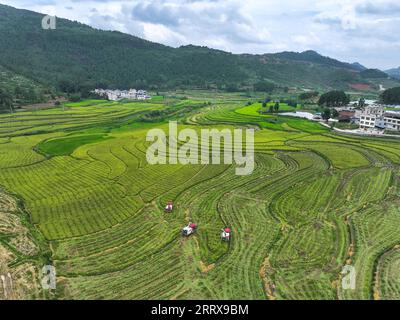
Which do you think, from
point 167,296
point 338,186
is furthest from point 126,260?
point 338,186

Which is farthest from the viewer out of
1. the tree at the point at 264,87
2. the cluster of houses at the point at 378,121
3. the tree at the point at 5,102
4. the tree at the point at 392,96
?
the tree at the point at 264,87

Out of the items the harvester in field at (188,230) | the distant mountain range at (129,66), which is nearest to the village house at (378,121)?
the harvester in field at (188,230)

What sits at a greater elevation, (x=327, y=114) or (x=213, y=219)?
(x=327, y=114)

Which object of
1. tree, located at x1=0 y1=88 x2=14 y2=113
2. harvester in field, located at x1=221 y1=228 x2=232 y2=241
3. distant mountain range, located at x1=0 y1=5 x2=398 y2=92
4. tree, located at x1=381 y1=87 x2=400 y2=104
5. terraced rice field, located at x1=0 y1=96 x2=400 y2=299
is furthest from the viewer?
distant mountain range, located at x1=0 y1=5 x2=398 y2=92

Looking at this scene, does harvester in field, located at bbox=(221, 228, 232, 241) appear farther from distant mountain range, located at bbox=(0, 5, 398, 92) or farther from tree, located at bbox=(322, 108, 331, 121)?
distant mountain range, located at bbox=(0, 5, 398, 92)

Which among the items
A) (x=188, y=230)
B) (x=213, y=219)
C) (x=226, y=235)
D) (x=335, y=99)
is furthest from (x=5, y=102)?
(x=335, y=99)

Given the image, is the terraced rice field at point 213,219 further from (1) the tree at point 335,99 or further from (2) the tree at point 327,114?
(1) the tree at point 335,99

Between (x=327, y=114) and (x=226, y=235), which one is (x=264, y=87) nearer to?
(x=327, y=114)

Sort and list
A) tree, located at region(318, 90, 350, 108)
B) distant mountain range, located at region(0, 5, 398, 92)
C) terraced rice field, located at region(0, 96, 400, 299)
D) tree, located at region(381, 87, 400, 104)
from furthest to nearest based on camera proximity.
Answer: distant mountain range, located at region(0, 5, 398, 92) → tree, located at region(381, 87, 400, 104) → tree, located at region(318, 90, 350, 108) → terraced rice field, located at region(0, 96, 400, 299)

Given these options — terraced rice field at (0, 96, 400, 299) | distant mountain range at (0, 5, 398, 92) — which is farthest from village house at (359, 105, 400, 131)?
distant mountain range at (0, 5, 398, 92)
